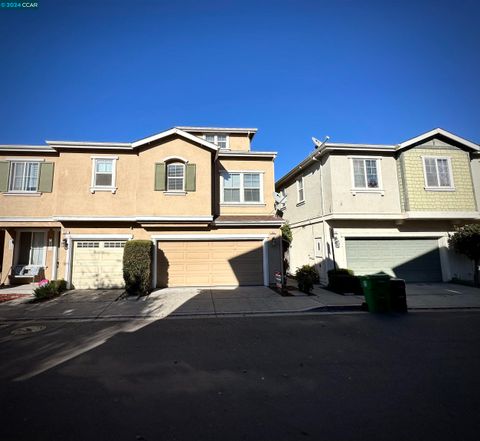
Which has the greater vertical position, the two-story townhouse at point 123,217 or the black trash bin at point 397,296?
the two-story townhouse at point 123,217

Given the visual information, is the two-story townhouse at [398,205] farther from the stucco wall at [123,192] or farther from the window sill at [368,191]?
the stucco wall at [123,192]

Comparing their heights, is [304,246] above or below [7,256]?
above

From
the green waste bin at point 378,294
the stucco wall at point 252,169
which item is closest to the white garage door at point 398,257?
the stucco wall at point 252,169

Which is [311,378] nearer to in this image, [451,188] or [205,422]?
[205,422]

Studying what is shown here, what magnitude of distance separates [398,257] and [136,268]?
13187 millimetres

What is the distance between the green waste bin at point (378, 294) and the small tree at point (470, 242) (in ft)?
25.1

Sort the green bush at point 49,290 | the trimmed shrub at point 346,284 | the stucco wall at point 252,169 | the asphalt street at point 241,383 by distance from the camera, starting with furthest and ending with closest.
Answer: the stucco wall at point 252,169 < the trimmed shrub at point 346,284 < the green bush at point 49,290 < the asphalt street at point 241,383

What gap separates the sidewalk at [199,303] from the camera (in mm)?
8531

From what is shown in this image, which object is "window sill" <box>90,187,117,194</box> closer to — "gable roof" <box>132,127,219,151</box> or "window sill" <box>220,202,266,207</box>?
"gable roof" <box>132,127,219,151</box>

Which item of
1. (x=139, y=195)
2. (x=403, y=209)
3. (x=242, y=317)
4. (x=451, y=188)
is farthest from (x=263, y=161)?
(x=451, y=188)

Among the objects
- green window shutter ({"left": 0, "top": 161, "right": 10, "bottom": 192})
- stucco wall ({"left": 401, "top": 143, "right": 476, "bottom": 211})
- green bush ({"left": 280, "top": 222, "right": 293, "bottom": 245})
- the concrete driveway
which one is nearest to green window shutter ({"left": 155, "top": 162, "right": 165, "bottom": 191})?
green window shutter ({"left": 0, "top": 161, "right": 10, "bottom": 192})

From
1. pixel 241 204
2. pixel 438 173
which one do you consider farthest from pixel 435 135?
pixel 241 204

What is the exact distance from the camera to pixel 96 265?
12.7 meters

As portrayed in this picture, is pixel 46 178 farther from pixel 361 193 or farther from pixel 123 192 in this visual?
pixel 361 193
